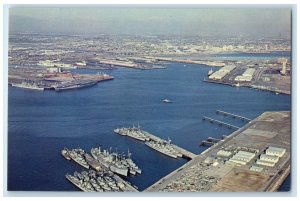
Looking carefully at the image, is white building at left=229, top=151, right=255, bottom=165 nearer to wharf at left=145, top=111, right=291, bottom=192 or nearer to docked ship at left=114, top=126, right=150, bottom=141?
wharf at left=145, top=111, right=291, bottom=192

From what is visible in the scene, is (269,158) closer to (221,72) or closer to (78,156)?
(221,72)

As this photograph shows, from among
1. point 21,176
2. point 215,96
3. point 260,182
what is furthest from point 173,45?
point 21,176

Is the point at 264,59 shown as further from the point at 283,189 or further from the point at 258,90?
the point at 283,189

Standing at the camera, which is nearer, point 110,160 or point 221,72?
point 110,160

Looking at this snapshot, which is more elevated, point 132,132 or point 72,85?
point 72,85

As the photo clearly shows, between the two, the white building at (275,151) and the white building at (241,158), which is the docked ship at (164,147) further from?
the white building at (275,151)

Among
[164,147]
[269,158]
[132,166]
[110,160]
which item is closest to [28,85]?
[110,160]

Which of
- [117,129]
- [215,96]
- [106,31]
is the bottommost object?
[117,129]
